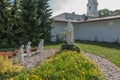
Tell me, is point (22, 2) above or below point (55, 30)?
above

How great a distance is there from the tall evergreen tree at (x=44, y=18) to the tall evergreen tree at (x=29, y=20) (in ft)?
3.84

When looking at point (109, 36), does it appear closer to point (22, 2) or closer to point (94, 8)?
point (22, 2)

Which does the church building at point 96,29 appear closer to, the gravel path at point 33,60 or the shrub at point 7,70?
the gravel path at point 33,60

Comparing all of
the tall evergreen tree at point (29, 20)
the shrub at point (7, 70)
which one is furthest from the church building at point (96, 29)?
the shrub at point (7, 70)

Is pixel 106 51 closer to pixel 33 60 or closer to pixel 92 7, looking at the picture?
pixel 33 60

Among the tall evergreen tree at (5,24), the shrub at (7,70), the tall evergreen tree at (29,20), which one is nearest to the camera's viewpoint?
the shrub at (7,70)

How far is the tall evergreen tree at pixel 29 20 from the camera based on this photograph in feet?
66.6

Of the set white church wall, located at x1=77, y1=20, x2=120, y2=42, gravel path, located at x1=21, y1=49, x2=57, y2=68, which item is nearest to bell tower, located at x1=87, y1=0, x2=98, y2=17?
white church wall, located at x1=77, y1=20, x2=120, y2=42

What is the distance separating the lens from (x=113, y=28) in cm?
2189

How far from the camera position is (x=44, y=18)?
72.0 ft

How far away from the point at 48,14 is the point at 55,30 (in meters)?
3.85

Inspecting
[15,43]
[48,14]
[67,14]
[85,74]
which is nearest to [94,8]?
[67,14]

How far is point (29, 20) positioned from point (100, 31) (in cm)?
855

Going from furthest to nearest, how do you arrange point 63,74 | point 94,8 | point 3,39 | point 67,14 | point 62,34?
point 94,8 → point 67,14 → point 62,34 → point 3,39 → point 63,74
